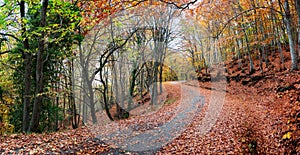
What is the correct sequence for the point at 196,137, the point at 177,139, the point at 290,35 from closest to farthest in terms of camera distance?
the point at 196,137 < the point at 177,139 < the point at 290,35

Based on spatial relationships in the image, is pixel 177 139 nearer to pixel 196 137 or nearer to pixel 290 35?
pixel 196 137

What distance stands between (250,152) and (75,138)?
5.42m

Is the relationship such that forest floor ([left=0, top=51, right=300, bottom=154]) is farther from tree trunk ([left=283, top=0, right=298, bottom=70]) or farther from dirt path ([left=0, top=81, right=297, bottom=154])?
tree trunk ([left=283, top=0, right=298, bottom=70])

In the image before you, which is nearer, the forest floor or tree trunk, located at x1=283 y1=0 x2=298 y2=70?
the forest floor

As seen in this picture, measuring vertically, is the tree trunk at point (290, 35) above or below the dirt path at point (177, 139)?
above

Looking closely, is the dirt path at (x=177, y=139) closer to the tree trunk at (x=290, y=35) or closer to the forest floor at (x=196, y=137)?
the forest floor at (x=196, y=137)

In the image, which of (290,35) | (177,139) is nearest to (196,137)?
(177,139)

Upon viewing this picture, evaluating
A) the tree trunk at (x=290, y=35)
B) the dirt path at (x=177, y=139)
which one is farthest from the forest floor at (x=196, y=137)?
A: the tree trunk at (x=290, y=35)

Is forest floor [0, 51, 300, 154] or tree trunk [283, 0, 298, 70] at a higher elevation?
tree trunk [283, 0, 298, 70]

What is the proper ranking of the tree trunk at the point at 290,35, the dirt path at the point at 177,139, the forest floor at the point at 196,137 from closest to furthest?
the forest floor at the point at 196,137
the dirt path at the point at 177,139
the tree trunk at the point at 290,35

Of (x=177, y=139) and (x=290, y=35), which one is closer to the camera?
(x=177, y=139)

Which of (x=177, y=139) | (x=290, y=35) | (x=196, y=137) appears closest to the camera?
(x=196, y=137)

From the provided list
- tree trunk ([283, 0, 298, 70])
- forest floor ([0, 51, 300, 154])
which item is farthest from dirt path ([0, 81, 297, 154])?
tree trunk ([283, 0, 298, 70])

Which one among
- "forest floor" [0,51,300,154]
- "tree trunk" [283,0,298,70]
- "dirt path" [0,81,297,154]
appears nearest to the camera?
"forest floor" [0,51,300,154]
